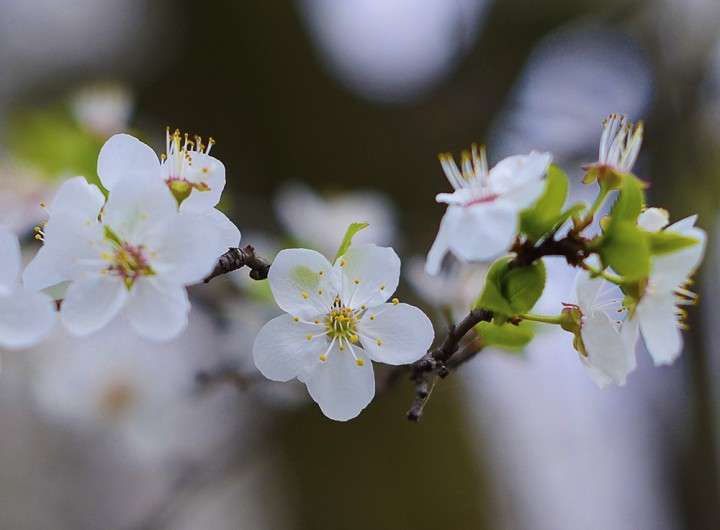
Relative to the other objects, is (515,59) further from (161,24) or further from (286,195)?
(161,24)

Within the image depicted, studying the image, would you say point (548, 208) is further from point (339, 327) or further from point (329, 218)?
point (329, 218)

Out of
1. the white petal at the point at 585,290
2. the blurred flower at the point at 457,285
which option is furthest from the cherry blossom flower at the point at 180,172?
the blurred flower at the point at 457,285

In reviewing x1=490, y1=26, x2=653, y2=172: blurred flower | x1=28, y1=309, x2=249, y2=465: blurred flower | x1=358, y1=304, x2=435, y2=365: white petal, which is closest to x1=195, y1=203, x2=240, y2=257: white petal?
x1=358, y1=304, x2=435, y2=365: white petal

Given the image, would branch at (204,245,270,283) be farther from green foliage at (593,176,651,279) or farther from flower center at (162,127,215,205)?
green foliage at (593,176,651,279)

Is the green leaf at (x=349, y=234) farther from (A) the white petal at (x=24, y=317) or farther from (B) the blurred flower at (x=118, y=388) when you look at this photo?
(B) the blurred flower at (x=118, y=388)

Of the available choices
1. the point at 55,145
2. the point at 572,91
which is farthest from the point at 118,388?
the point at 572,91

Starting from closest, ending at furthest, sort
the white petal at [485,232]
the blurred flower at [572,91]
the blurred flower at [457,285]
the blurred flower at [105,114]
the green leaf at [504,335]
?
the white petal at [485,232] → the green leaf at [504,335] → the blurred flower at [457,285] → the blurred flower at [105,114] → the blurred flower at [572,91]
